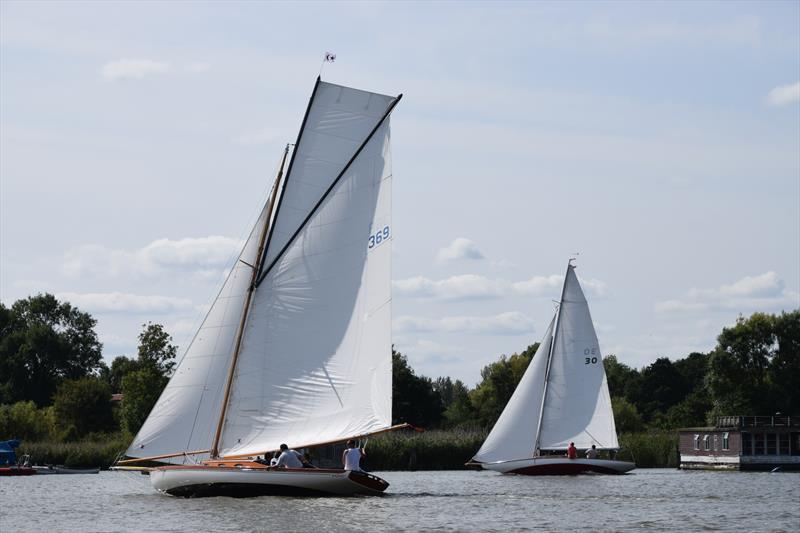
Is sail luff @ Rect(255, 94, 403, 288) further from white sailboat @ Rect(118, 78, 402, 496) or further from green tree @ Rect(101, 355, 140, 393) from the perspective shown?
green tree @ Rect(101, 355, 140, 393)

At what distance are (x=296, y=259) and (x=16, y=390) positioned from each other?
10323 centimetres

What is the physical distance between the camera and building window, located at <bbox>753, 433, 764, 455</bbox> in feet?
299

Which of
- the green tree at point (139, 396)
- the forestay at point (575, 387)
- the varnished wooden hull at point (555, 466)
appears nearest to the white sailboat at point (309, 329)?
the varnished wooden hull at point (555, 466)

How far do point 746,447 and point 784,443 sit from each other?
3094mm

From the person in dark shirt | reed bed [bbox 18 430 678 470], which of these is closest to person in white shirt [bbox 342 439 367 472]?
the person in dark shirt

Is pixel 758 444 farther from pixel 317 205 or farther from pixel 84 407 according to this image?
pixel 84 407

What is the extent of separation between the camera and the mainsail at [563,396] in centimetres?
7362

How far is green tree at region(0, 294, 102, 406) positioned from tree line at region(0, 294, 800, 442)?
0.12 meters

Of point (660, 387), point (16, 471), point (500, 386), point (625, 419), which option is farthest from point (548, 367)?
point (660, 387)

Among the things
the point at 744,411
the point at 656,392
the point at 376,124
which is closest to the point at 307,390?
the point at 376,124

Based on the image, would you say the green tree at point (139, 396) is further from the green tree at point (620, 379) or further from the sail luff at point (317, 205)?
the green tree at point (620, 379)

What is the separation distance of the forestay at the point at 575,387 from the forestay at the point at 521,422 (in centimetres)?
56

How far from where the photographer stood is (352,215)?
4378cm

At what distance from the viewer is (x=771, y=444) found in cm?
9169
